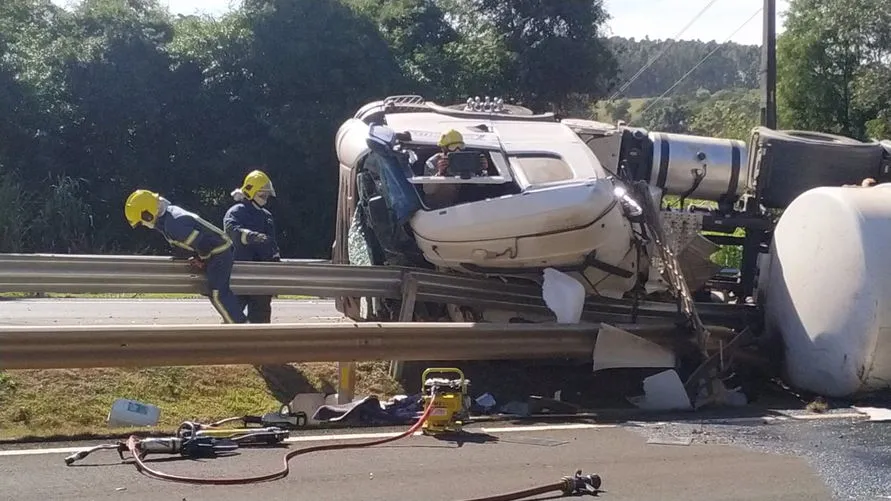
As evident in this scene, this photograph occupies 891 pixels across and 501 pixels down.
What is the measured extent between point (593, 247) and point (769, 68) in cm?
1331

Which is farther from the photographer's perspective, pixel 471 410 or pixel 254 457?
pixel 471 410

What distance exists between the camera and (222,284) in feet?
27.2

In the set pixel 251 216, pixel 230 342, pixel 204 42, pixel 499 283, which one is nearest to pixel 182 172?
pixel 204 42

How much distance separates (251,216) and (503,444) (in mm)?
4243

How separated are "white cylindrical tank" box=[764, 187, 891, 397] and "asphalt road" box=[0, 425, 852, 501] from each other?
212 centimetres

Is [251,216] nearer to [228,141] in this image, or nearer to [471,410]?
[471,410]

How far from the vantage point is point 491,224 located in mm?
8273

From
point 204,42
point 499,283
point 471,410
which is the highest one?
point 204,42

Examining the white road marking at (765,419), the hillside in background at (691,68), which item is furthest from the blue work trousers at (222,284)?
the hillside in background at (691,68)

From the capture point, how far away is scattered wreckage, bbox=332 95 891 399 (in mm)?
8047

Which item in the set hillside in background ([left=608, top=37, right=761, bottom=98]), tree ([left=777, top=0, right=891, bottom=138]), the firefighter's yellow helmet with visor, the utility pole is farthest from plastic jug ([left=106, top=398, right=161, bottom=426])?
hillside in background ([left=608, top=37, right=761, bottom=98])

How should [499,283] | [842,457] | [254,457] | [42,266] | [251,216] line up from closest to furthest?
[254,457]
[842,457]
[42,266]
[499,283]
[251,216]

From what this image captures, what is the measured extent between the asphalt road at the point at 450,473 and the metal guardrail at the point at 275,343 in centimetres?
88

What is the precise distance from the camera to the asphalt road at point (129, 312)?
10.5m
